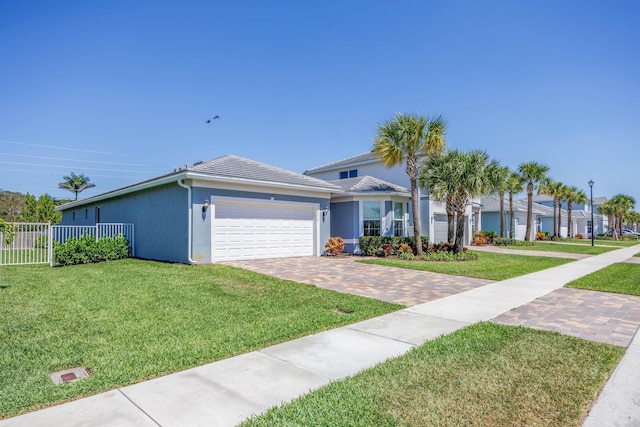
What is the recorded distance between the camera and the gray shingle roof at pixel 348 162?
23616mm

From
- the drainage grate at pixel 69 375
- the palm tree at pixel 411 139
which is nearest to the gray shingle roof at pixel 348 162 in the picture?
the palm tree at pixel 411 139

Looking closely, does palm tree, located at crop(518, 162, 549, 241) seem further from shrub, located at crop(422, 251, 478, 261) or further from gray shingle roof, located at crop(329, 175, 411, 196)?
shrub, located at crop(422, 251, 478, 261)

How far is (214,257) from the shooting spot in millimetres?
13461

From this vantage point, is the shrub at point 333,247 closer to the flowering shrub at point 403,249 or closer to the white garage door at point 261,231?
the white garage door at point 261,231

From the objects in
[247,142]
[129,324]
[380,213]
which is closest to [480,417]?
[129,324]

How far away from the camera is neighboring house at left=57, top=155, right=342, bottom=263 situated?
1317cm

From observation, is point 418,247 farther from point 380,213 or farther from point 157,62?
point 157,62

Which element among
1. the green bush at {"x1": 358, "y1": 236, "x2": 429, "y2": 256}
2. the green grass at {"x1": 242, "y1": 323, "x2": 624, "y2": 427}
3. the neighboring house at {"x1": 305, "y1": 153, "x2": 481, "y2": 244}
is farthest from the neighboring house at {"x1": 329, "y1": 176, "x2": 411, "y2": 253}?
the green grass at {"x1": 242, "y1": 323, "x2": 624, "y2": 427}

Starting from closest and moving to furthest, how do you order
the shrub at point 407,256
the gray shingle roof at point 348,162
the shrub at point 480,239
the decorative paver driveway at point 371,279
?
the decorative paver driveway at point 371,279 → the shrub at point 407,256 → the gray shingle roof at point 348,162 → the shrub at point 480,239

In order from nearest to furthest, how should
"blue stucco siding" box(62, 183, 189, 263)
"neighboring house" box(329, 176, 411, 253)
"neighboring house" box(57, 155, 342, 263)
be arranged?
"neighboring house" box(57, 155, 342, 263), "blue stucco siding" box(62, 183, 189, 263), "neighboring house" box(329, 176, 411, 253)

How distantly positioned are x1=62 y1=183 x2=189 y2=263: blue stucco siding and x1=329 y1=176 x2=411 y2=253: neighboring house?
319 inches

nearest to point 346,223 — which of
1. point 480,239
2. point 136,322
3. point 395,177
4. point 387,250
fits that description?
point 387,250

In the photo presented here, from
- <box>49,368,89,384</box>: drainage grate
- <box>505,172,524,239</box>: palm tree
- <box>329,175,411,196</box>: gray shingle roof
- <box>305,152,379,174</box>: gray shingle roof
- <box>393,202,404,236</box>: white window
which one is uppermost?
<box>305,152,379,174</box>: gray shingle roof

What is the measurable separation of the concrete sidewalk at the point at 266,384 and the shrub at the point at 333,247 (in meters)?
11.0
